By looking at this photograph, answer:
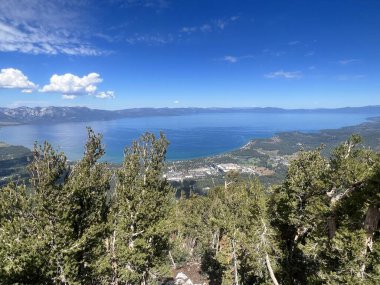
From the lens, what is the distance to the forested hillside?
15773 mm

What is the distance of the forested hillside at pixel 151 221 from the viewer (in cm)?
1577

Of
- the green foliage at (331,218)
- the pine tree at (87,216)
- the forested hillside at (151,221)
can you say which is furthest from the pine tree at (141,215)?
the green foliage at (331,218)

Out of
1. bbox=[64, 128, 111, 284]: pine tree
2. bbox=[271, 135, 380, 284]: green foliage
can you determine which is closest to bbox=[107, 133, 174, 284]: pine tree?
bbox=[64, 128, 111, 284]: pine tree

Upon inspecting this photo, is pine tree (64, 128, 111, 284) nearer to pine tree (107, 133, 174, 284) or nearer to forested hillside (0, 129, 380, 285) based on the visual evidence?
forested hillside (0, 129, 380, 285)

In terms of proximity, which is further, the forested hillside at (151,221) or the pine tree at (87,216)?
the pine tree at (87,216)

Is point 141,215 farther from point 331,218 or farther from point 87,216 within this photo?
point 331,218

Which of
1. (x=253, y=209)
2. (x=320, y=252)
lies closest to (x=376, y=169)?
(x=320, y=252)

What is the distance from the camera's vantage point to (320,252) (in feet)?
59.5

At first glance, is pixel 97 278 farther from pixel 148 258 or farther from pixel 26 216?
pixel 26 216

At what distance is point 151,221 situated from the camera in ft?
81.5

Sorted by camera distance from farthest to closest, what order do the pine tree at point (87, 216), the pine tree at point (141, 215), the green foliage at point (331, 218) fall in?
1. the pine tree at point (141, 215)
2. the pine tree at point (87, 216)
3. the green foliage at point (331, 218)

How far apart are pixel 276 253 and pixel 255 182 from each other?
626 cm

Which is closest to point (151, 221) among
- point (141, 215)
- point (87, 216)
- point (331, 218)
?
point (141, 215)

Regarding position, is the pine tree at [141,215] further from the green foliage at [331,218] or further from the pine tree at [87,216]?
the green foliage at [331,218]
